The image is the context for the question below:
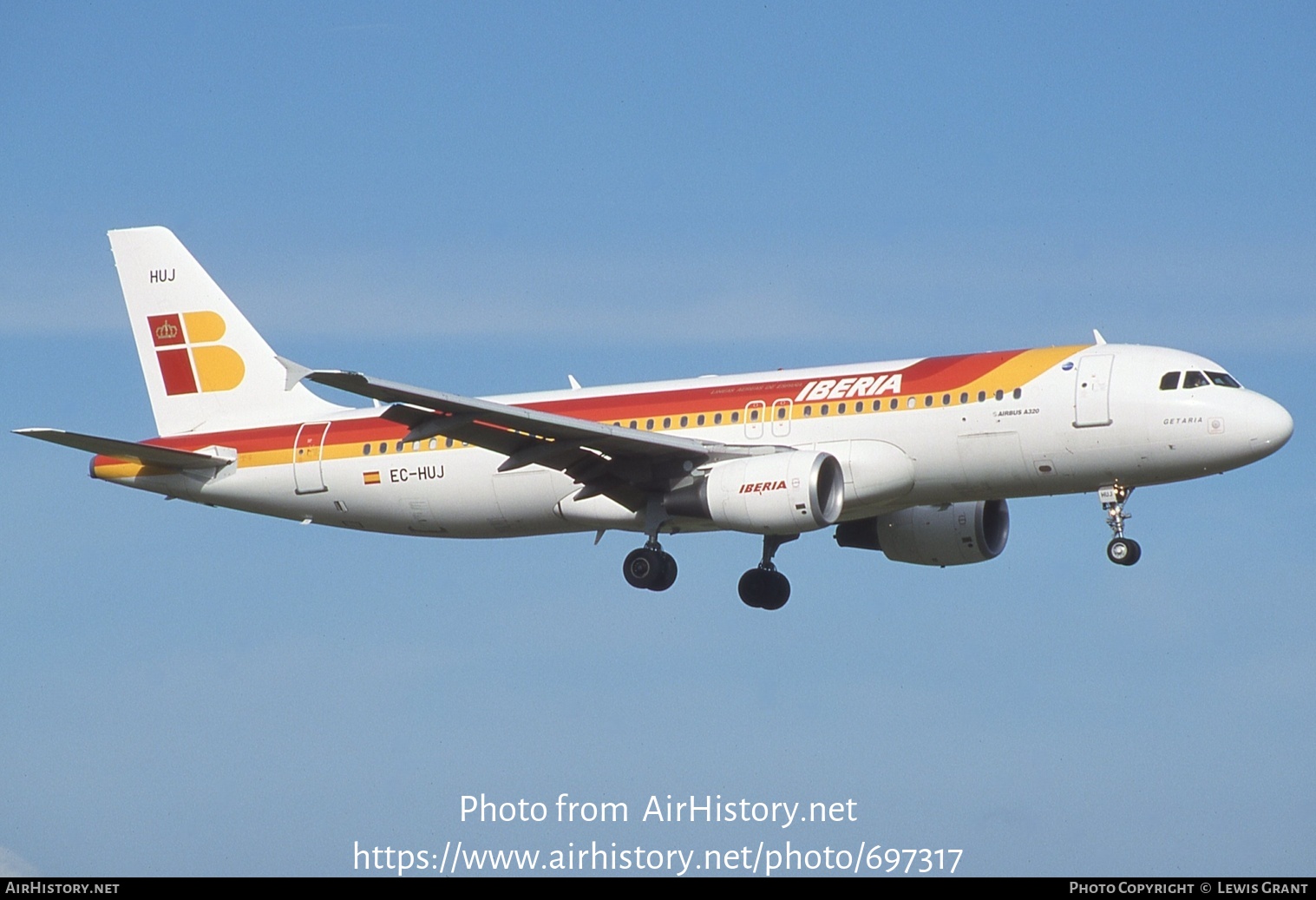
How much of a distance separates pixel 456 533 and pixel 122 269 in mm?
12148

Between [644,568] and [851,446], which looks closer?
[851,446]

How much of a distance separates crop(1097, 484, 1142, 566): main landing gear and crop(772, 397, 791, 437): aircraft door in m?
6.19

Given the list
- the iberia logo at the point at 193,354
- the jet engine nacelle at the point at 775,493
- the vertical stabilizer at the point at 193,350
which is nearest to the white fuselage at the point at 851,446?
the jet engine nacelle at the point at 775,493

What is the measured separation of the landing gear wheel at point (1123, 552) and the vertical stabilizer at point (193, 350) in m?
17.9

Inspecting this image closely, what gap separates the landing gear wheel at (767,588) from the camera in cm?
4256

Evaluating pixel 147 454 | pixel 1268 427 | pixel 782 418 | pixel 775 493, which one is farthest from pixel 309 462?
pixel 1268 427

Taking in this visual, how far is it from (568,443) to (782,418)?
430 cm

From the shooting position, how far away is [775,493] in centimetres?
3641

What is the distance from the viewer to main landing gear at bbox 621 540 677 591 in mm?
39500

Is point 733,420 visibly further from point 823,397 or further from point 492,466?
point 492,466

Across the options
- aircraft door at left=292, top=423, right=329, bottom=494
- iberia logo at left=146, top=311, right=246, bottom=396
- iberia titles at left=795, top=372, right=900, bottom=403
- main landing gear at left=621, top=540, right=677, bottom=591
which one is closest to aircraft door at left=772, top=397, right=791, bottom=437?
iberia titles at left=795, top=372, right=900, bottom=403

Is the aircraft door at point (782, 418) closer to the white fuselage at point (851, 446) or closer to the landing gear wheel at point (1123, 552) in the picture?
the white fuselage at point (851, 446)

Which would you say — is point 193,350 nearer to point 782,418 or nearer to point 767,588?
point 767,588
